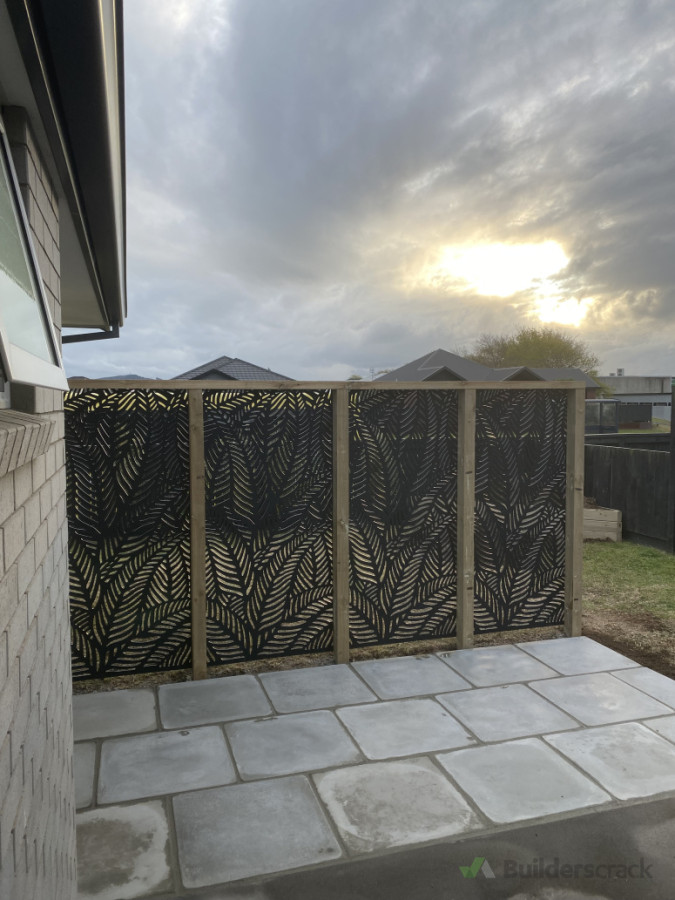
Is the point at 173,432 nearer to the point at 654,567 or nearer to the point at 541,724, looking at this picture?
the point at 541,724

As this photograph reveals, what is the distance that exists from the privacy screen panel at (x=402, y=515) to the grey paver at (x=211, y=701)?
2.73 ft

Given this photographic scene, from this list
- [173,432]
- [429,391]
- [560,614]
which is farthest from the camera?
[560,614]

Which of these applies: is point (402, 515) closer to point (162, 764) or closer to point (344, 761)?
point (344, 761)

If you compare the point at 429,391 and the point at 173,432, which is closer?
the point at 173,432

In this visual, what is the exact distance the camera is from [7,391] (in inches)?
49.6

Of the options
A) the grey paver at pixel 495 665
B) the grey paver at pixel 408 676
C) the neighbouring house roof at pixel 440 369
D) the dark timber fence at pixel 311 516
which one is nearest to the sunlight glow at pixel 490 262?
the neighbouring house roof at pixel 440 369

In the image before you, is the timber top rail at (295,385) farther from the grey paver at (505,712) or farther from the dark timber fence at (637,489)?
the dark timber fence at (637,489)

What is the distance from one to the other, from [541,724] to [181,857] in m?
1.83

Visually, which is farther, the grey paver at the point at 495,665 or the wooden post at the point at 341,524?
the wooden post at the point at 341,524

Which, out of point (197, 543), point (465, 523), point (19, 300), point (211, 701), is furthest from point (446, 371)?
point (19, 300)

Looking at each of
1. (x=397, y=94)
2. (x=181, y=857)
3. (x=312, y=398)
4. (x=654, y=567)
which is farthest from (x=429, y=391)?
(x=397, y=94)

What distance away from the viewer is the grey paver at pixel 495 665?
148 inches

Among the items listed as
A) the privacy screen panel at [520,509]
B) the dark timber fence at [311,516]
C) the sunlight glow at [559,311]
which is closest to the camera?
the dark timber fence at [311,516]

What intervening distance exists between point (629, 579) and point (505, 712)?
3526 mm
